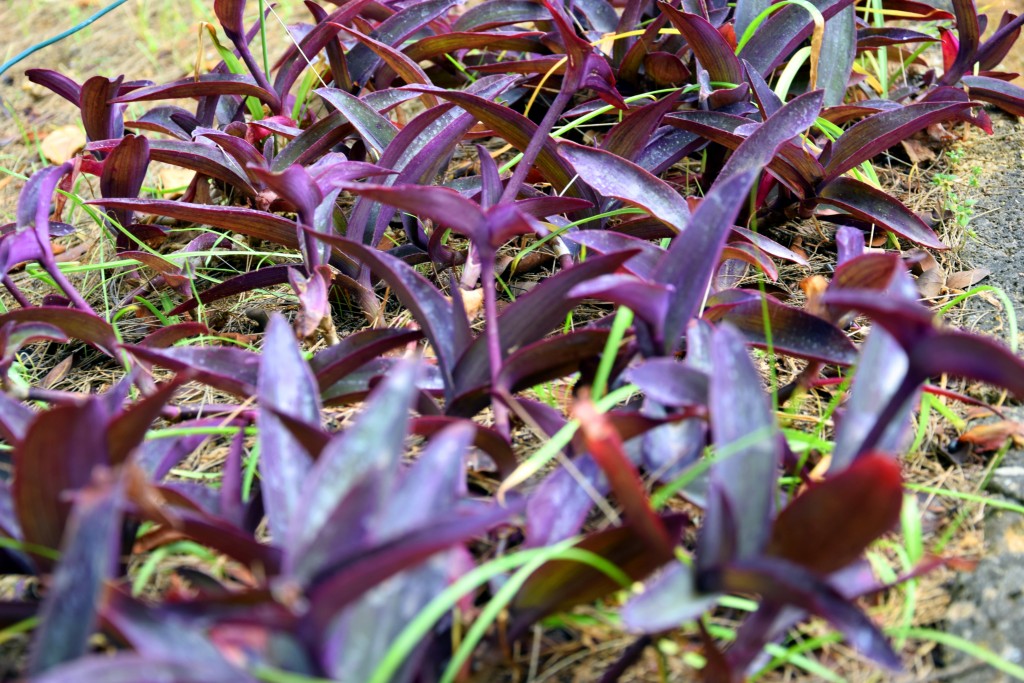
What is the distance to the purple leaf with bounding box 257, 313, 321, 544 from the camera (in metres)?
0.81

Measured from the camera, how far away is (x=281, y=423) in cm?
84

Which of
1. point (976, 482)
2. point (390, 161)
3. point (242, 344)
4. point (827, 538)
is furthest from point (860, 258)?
point (242, 344)

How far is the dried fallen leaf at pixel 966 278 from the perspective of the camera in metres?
1.49

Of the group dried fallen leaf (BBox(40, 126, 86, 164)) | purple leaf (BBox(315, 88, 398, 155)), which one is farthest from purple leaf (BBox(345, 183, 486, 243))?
dried fallen leaf (BBox(40, 126, 86, 164))

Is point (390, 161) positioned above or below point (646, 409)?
above

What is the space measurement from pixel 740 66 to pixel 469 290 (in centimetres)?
68

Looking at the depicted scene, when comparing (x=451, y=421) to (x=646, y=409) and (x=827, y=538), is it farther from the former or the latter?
(x=827, y=538)

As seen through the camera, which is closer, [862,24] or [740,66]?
[740,66]

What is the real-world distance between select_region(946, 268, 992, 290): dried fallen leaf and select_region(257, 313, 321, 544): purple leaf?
117 cm

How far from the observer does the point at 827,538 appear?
73 centimetres

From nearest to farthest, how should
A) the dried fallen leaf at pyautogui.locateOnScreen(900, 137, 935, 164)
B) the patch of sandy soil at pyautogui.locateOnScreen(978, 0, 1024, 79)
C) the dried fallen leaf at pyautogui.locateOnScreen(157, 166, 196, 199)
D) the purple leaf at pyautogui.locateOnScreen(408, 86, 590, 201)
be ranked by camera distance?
the purple leaf at pyautogui.locateOnScreen(408, 86, 590, 201), the dried fallen leaf at pyautogui.locateOnScreen(900, 137, 935, 164), the dried fallen leaf at pyautogui.locateOnScreen(157, 166, 196, 199), the patch of sandy soil at pyautogui.locateOnScreen(978, 0, 1024, 79)

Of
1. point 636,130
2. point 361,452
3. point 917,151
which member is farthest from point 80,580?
point 917,151

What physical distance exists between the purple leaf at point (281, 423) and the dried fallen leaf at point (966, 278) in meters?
1.17

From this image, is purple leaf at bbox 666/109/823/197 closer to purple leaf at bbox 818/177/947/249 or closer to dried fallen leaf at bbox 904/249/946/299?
purple leaf at bbox 818/177/947/249
